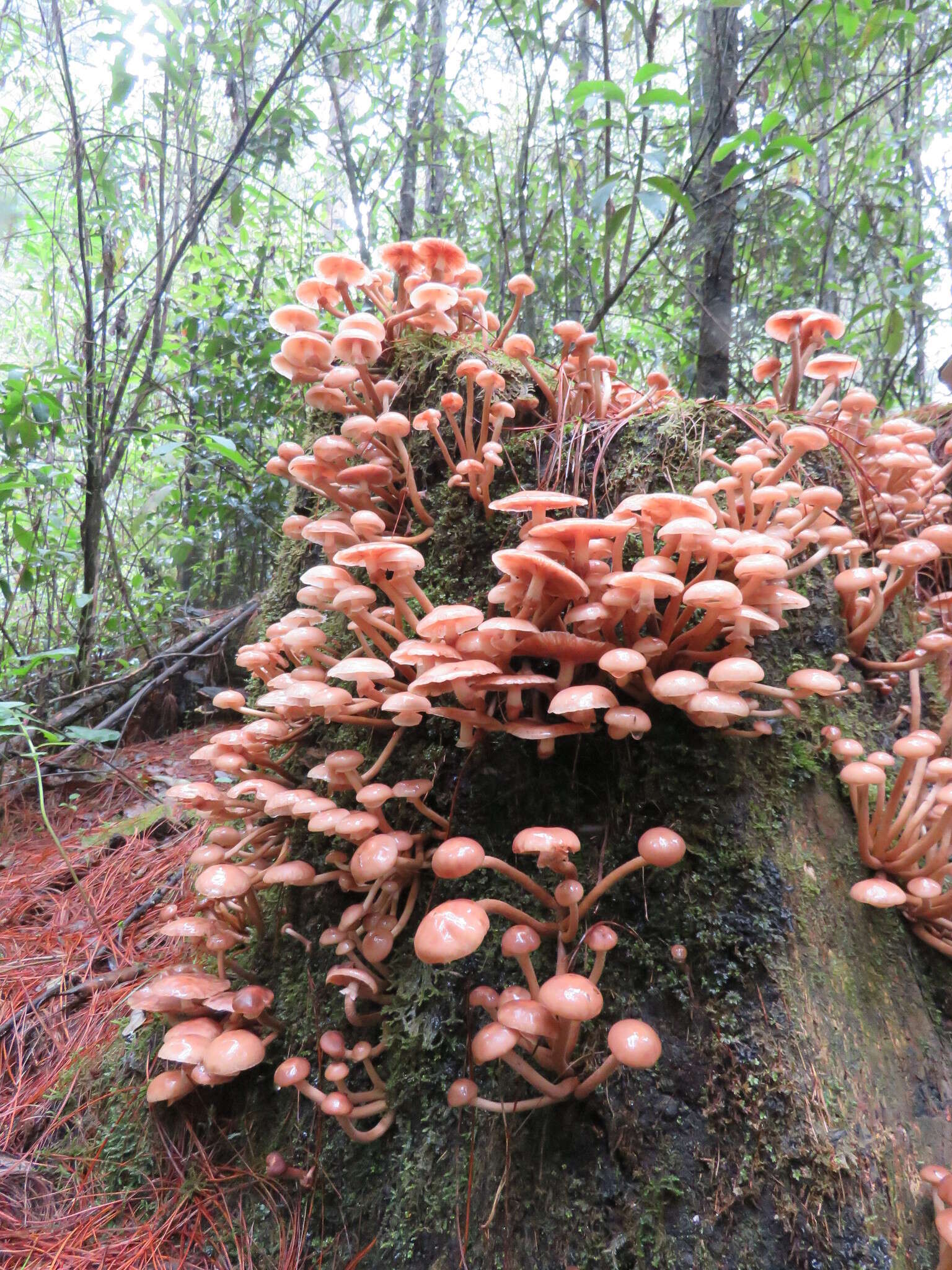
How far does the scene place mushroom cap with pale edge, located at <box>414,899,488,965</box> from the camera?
1.31 m

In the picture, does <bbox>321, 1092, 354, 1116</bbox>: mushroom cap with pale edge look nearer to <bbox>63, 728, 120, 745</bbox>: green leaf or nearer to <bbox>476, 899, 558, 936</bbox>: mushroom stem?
<bbox>476, 899, 558, 936</bbox>: mushroom stem

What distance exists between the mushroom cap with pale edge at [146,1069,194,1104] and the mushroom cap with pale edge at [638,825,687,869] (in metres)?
1.65

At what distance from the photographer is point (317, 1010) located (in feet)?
6.93

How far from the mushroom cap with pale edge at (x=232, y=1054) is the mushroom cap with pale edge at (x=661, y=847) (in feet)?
4.23

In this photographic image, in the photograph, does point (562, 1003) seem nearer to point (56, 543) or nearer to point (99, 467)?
point (99, 467)

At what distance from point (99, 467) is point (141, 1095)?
13.8ft

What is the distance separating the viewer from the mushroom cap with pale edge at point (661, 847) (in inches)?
58.1

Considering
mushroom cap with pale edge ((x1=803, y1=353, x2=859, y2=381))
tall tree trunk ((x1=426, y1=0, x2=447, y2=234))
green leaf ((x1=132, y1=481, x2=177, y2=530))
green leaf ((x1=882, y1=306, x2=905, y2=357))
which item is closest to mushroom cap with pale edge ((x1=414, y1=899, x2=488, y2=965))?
mushroom cap with pale edge ((x1=803, y1=353, x2=859, y2=381))

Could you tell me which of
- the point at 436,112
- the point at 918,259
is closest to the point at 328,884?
the point at 918,259

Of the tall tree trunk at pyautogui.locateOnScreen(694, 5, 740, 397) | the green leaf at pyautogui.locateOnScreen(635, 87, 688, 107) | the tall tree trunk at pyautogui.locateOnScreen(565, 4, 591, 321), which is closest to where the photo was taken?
the green leaf at pyautogui.locateOnScreen(635, 87, 688, 107)

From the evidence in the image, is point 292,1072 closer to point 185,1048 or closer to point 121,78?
point 185,1048

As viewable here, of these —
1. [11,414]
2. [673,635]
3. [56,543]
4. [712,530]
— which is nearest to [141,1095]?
[673,635]

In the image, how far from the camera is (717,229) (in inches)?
172

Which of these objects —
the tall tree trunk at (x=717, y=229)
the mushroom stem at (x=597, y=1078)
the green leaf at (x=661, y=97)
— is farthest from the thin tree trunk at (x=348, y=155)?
the mushroom stem at (x=597, y=1078)
